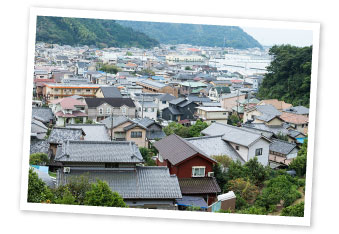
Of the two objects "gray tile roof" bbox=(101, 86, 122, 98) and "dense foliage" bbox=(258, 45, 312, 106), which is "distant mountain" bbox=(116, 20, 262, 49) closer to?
"dense foliage" bbox=(258, 45, 312, 106)

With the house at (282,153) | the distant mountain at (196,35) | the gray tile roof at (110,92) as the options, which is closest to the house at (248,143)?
the house at (282,153)

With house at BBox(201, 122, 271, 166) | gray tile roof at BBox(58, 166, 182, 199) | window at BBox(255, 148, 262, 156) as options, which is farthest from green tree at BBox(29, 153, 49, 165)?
window at BBox(255, 148, 262, 156)

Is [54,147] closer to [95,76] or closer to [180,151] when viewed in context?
[180,151]

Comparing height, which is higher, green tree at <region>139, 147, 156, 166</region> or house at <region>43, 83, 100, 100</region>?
house at <region>43, 83, 100, 100</region>

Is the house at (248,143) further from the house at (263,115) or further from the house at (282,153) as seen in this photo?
the house at (263,115)

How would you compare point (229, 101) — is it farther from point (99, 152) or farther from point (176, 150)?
point (99, 152)

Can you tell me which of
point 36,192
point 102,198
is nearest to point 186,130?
point 102,198
